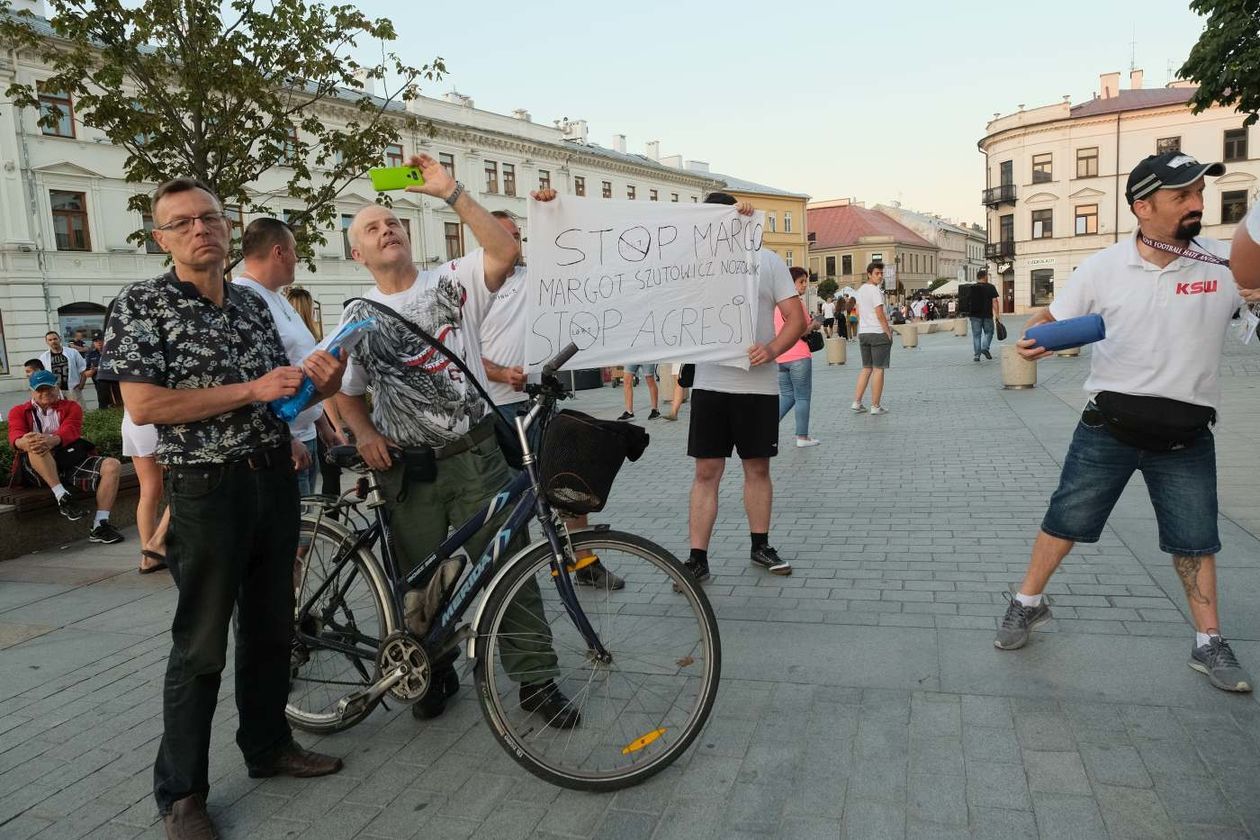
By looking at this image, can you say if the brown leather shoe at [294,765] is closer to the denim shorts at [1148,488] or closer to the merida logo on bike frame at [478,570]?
the merida logo on bike frame at [478,570]

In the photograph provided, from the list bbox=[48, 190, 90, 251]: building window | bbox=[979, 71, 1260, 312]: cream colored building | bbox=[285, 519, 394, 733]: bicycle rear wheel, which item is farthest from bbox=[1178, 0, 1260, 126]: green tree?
bbox=[979, 71, 1260, 312]: cream colored building

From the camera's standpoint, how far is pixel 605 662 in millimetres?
3094

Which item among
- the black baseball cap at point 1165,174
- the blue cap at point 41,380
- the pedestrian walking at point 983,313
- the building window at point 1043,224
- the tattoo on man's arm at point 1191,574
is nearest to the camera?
the black baseball cap at point 1165,174

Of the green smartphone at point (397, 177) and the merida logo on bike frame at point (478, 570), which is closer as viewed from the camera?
the green smartphone at point (397, 177)

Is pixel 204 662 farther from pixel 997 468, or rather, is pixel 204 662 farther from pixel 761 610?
pixel 997 468

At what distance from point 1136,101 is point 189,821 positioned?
7599cm

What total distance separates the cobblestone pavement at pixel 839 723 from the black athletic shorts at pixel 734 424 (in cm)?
75

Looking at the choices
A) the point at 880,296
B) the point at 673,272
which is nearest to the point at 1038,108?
the point at 880,296

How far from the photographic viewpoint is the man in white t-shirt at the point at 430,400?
10.7 ft

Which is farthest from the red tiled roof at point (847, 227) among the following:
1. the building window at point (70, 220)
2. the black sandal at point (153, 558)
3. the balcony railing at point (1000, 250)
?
the black sandal at point (153, 558)

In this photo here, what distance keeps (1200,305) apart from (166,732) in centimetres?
384

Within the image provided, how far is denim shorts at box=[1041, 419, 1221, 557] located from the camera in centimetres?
343

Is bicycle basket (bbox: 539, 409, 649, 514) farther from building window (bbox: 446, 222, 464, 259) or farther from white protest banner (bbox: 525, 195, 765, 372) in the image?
building window (bbox: 446, 222, 464, 259)

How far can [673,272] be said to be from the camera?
459 cm
